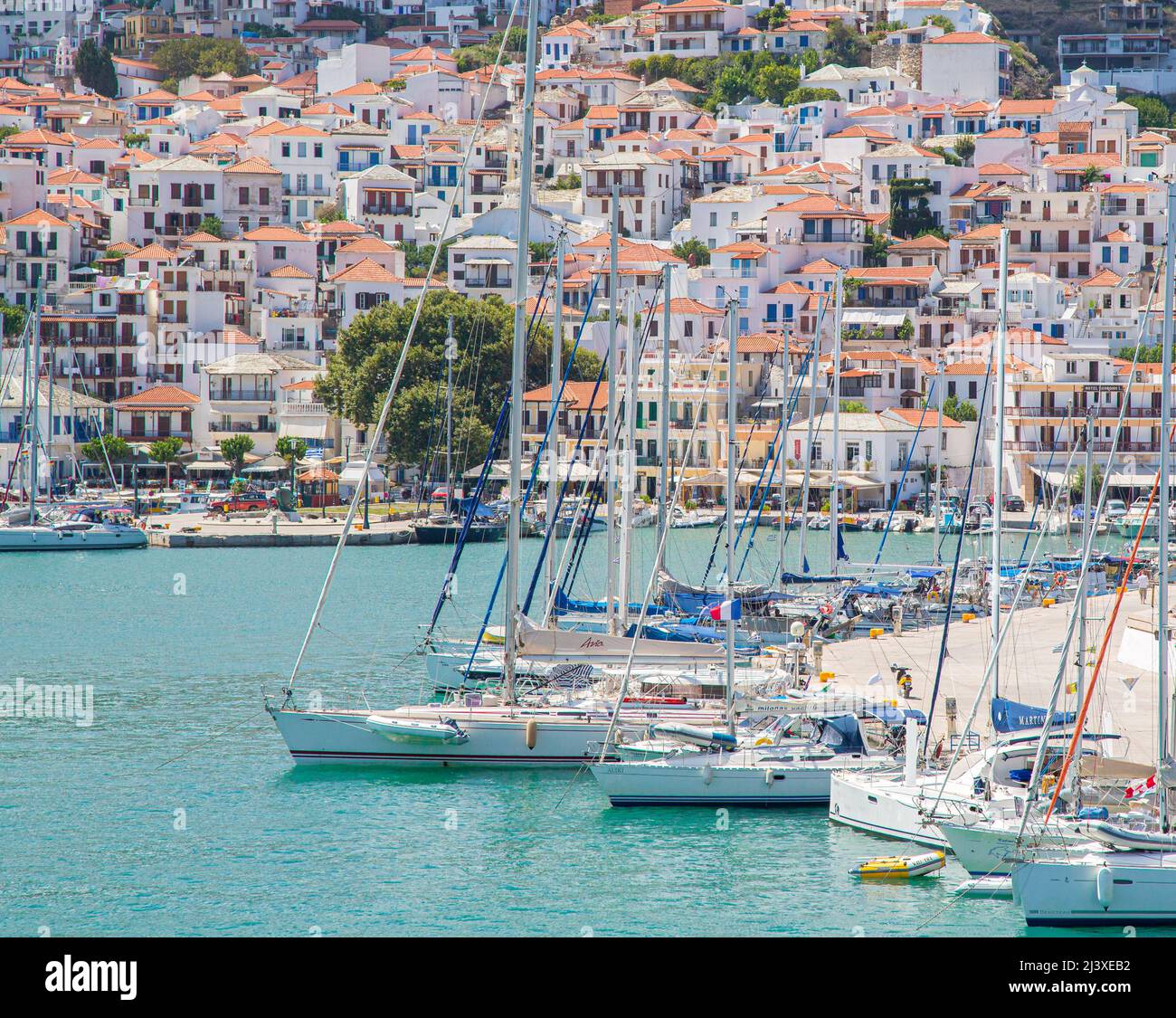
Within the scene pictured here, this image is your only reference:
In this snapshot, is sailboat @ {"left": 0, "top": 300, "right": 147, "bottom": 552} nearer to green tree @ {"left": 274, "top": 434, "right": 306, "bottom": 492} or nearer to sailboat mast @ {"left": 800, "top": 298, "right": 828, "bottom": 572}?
green tree @ {"left": 274, "top": 434, "right": 306, "bottom": 492}

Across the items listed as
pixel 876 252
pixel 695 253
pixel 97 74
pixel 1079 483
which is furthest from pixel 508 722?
pixel 97 74

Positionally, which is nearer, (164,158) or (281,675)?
(281,675)

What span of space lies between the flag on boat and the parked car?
52693 millimetres

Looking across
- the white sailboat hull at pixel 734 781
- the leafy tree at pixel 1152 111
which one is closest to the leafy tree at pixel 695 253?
the leafy tree at pixel 1152 111

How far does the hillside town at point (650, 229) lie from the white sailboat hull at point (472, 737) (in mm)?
23585

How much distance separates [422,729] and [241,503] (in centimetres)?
4553

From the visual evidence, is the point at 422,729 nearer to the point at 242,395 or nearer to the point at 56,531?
the point at 56,531

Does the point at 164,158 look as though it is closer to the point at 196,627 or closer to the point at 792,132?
the point at 792,132

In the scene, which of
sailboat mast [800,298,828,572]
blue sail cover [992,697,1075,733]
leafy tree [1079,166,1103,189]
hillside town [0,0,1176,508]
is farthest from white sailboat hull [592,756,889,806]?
leafy tree [1079,166,1103,189]

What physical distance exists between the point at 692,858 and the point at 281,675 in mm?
15441

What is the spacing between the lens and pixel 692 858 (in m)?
24.7

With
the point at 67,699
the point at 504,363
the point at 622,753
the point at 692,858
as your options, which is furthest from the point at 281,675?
the point at 504,363
